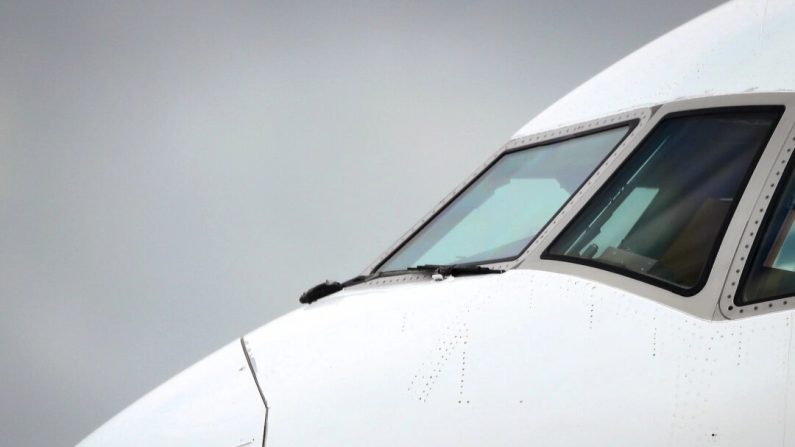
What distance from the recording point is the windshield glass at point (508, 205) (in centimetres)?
509

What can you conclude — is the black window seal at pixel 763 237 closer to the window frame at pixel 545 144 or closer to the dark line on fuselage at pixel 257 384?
the window frame at pixel 545 144

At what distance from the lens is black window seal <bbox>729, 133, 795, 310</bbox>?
415 cm

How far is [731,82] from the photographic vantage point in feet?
16.0

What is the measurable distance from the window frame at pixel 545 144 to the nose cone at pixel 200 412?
1132 millimetres

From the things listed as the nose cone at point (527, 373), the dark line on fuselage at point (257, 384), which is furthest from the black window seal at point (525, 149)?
the dark line on fuselage at point (257, 384)

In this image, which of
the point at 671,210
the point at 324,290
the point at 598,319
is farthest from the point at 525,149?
the point at 598,319

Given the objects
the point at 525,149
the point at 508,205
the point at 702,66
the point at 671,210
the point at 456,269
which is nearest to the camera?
the point at 671,210

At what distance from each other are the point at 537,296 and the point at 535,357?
312mm

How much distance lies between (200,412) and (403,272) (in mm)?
1251

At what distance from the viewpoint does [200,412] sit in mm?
4695

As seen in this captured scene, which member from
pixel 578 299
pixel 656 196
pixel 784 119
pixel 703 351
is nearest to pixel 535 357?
pixel 578 299

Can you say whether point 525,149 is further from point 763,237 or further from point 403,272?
point 763,237

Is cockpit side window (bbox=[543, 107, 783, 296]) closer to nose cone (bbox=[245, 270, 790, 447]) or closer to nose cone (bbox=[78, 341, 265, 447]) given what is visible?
nose cone (bbox=[245, 270, 790, 447])

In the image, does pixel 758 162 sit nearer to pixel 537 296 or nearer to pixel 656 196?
pixel 656 196
